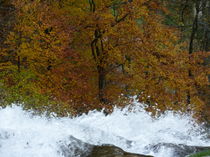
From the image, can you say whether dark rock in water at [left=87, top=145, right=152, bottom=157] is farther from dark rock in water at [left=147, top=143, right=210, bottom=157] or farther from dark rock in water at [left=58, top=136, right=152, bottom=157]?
dark rock in water at [left=147, top=143, right=210, bottom=157]

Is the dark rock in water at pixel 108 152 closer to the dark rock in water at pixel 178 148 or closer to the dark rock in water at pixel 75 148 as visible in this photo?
the dark rock in water at pixel 75 148

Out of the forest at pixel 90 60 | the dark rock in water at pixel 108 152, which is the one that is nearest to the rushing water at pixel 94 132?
the dark rock in water at pixel 108 152

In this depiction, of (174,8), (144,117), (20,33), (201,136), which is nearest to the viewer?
(201,136)

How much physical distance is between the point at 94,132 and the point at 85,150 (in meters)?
1.96

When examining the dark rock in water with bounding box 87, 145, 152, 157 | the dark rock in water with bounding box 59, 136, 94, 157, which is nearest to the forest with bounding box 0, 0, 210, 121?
the dark rock in water with bounding box 59, 136, 94, 157

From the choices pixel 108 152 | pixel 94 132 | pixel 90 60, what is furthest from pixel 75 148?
pixel 90 60

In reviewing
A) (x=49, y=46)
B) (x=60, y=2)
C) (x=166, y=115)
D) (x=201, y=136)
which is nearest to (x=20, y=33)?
(x=49, y=46)

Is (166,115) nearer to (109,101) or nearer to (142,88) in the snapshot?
(142,88)

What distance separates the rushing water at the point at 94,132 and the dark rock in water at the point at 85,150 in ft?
0.52

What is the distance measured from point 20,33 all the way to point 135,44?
19.2 feet

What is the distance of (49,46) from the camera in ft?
51.1

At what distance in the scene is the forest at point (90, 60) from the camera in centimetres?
1512

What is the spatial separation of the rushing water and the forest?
2.45m

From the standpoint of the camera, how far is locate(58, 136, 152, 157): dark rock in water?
26.3 feet
